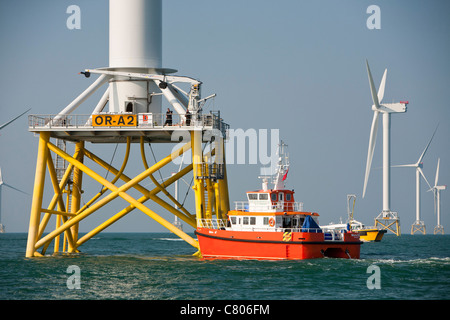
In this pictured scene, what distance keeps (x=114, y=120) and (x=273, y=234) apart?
12.4 meters

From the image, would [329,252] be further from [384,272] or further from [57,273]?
[57,273]

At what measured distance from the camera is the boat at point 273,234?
5069cm

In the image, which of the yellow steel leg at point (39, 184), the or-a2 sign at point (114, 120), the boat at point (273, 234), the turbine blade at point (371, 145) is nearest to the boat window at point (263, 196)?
the boat at point (273, 234)

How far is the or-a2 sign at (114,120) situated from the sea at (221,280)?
8.75 meters

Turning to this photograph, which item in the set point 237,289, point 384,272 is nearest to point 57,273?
point 237,289

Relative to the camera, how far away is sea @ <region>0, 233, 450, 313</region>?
3684 centimetres

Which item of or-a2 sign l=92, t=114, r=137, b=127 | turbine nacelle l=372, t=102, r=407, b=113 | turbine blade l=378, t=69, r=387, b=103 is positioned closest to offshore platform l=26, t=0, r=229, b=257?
or-a2 sign l=92, t=114, r=137, b=127

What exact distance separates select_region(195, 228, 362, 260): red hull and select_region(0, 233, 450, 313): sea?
1.01 metres

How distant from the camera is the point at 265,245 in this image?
2004 inches

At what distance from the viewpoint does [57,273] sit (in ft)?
147

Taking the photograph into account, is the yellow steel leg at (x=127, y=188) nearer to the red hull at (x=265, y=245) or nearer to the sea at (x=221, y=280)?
the red hull at (x=265, y=245)

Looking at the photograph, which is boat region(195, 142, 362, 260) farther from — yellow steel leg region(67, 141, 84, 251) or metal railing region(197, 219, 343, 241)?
yellow steel leg region(67, 141, 84, 251)

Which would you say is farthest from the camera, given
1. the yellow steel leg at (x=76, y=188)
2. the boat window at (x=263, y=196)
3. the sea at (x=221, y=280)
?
the yellow steel leg at (x=76, y=188)
